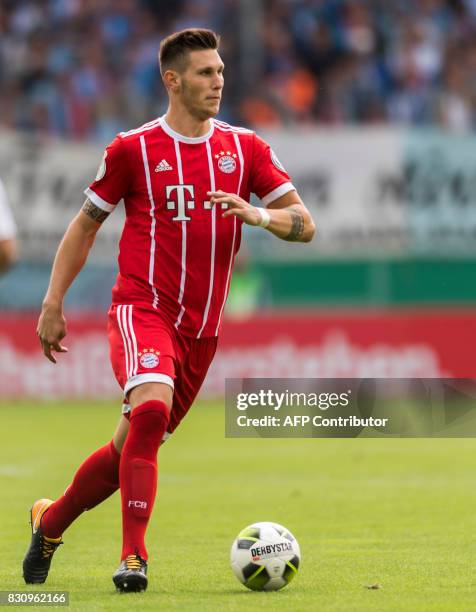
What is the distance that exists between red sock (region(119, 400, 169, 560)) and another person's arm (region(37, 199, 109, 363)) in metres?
0.59

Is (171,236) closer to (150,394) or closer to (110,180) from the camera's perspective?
(110,180)

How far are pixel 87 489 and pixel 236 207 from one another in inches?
59.2

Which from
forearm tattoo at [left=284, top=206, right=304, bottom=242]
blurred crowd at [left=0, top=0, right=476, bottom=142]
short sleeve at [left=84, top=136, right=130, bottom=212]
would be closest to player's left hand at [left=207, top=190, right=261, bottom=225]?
forearm tattoo at [left=284, top=206, right=304, bottom=242]

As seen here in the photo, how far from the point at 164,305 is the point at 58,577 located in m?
1.41

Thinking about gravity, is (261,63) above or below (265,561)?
above

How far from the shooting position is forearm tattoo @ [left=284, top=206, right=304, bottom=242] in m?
6.82

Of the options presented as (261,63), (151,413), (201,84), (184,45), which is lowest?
(151,413)

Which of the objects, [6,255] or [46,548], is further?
[46,548]

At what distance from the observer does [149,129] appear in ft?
22.8

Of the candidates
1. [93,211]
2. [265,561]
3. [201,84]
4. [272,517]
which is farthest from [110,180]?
[272,517]

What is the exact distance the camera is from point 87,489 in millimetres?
6914

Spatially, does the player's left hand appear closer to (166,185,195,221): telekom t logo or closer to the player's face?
(166,185,195,221): telekom t logo

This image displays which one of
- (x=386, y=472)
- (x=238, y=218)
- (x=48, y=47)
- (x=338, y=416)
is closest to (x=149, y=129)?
(x=238, y=218)

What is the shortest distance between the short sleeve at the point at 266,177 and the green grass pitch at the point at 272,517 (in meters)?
1.79
